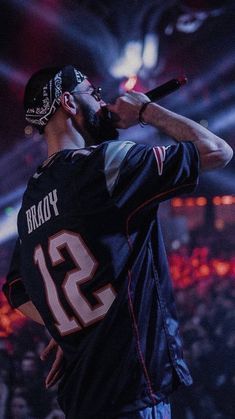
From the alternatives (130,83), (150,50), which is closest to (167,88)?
(130,83)

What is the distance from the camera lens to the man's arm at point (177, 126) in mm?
1003

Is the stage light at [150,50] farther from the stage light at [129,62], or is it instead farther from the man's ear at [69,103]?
the man's ear at [69,103]

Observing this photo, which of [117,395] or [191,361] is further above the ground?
[117,395]

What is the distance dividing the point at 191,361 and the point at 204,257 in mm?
1567

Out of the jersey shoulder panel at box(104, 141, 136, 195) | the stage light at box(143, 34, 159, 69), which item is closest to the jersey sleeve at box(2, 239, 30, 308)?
the jersey shoulder panel at box(104, 141, 136, 195)

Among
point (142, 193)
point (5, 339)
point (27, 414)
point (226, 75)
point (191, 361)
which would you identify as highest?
point (142, 193)

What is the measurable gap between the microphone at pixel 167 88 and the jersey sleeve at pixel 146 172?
258mm

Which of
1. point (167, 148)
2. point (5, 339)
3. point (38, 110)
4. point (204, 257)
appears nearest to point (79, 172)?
point (167, 148)

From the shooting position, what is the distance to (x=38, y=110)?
1.24m

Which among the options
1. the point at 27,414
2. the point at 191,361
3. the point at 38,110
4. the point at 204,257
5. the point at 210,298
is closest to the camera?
the point at 38,110

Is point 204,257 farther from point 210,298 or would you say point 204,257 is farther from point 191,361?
point 191,361

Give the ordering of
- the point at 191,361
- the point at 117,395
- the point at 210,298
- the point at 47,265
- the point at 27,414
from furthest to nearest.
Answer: the point at 210,298, the point at 191,361, the point at 27,414, the point at 47,265, the point at 117,395

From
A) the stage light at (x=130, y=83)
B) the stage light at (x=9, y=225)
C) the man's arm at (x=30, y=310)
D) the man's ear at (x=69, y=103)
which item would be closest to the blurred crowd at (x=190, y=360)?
the stage light at (x=9, y=225)

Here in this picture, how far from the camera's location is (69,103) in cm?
121
